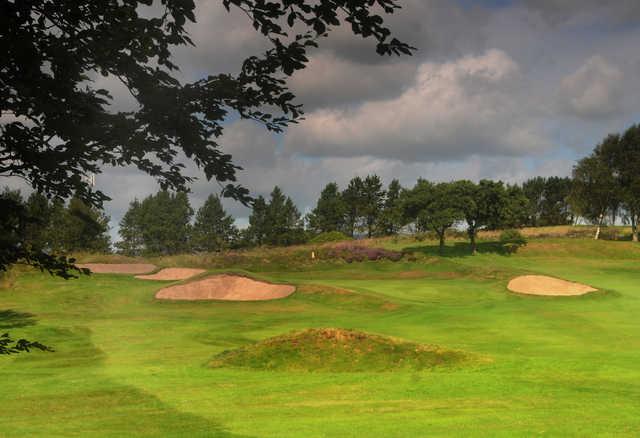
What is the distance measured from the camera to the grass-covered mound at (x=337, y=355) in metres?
16.7

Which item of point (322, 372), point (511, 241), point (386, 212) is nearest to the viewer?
point (322, 372)

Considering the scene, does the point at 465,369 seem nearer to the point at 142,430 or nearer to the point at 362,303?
the point at 142,430

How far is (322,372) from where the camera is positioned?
16.3m

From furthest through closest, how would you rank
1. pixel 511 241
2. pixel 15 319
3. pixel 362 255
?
1. pixel 511 241
2. pixel 362 255
3. pixel 15 319

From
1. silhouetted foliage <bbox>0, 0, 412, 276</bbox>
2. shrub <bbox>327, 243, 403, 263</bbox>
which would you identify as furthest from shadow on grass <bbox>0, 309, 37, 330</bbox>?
shrub <bbox>327, 243, 403, 263</bbox>

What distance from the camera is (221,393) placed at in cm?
1431

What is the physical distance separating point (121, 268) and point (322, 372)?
124 ft

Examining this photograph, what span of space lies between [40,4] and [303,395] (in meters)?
10.5

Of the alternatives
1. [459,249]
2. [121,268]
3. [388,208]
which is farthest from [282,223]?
[121,268]

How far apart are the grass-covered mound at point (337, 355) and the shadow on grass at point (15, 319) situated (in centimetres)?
1487

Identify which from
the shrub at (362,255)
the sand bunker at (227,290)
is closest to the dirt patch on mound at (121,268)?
the sand bunker at (227,290)

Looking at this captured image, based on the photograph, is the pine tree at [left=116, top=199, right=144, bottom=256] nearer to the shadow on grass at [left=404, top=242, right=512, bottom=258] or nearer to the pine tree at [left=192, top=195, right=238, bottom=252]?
the pine tree at [left=192, top=195, right=238, bottom=252]

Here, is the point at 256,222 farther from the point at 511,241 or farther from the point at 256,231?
the point at 511,241

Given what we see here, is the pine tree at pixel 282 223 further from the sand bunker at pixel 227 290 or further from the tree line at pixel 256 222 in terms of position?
the sand bunker at pixel 227 290
